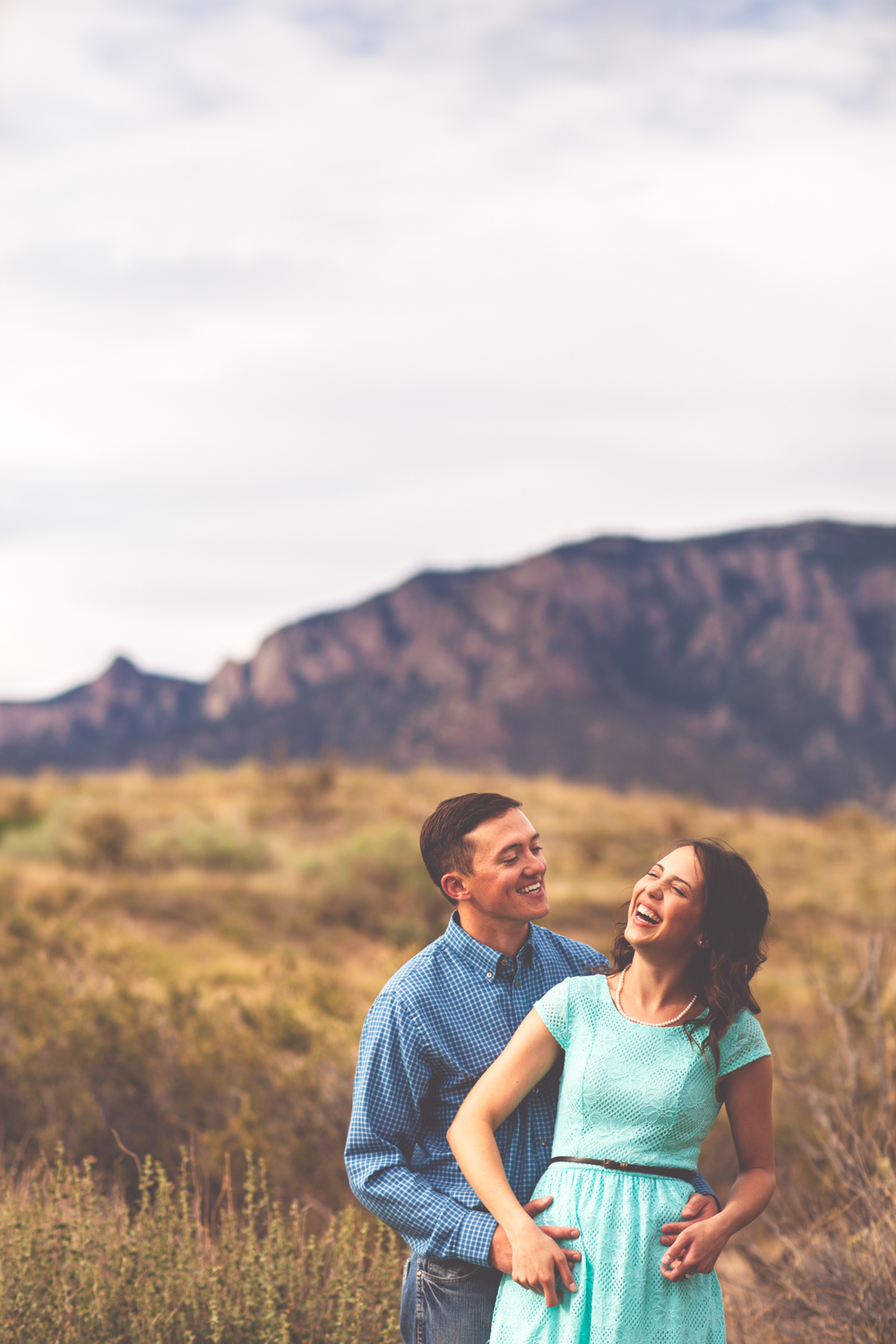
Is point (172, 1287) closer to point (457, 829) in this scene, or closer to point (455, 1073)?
point (455, 1073)

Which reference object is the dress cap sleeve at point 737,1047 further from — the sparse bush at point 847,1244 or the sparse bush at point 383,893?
the sparse bush at point 383,893

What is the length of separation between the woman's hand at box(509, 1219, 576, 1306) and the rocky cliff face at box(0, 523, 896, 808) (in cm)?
6641

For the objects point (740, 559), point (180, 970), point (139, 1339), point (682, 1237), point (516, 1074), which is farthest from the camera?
point (740, 559)

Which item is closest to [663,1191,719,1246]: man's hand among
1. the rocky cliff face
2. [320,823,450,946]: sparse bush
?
[320,823,450,946]: sparse bush

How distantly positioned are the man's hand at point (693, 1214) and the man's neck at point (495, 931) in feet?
2.08

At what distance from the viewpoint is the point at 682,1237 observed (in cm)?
214

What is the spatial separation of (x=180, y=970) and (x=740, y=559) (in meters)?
112

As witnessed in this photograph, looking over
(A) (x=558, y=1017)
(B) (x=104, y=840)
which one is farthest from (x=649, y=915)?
(B) (x=104, y=840)

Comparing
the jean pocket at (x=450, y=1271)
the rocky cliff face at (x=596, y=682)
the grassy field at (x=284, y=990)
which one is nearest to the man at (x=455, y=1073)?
the jean pocket at (x=450, y=1271)

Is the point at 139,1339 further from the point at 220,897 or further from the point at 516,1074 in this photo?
the point at 220,897

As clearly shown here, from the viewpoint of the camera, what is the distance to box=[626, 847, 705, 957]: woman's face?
2266 millimetres

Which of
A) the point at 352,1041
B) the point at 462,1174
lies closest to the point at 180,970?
the point at 352,1041

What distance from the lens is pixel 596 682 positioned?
10125 centimetres

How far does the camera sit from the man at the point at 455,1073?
7.73ft
